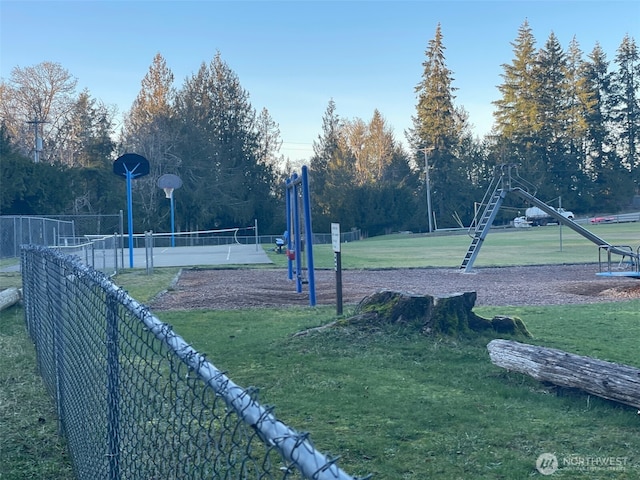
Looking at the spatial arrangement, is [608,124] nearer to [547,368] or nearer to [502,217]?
[502,217]

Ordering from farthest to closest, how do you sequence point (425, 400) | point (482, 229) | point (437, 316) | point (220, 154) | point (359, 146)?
point (359, 146) → point (220, 154) → point (482, 229) → point (437, 316) → point (425, 400)

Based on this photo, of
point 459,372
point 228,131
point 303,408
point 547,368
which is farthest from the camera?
point 228,131

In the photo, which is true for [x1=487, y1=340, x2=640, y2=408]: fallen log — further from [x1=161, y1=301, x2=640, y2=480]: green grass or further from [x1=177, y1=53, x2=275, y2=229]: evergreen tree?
[x1=177, y1=53, x2=275, y2=229]: evergreen tree

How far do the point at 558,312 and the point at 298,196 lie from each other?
6836mm

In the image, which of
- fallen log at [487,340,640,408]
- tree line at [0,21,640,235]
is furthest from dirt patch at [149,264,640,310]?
tree line at [0,21,640,235]

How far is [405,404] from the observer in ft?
19.7

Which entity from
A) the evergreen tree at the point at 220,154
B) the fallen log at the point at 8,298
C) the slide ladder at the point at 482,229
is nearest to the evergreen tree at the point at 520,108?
the evergreen tree at the point at 220,154

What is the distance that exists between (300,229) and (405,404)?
11.0 metres

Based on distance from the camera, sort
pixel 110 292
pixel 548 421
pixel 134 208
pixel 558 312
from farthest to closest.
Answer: pixel 134 208, pixel 558 312, pixel 548 421, pixel 110 292

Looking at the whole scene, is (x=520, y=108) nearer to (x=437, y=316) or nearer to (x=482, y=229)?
(x=482, y=229)

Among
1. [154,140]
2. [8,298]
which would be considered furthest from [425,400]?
[154,140]

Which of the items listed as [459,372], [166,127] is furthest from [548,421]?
[166,127]

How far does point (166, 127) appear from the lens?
59938mm

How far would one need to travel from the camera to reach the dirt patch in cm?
1399
